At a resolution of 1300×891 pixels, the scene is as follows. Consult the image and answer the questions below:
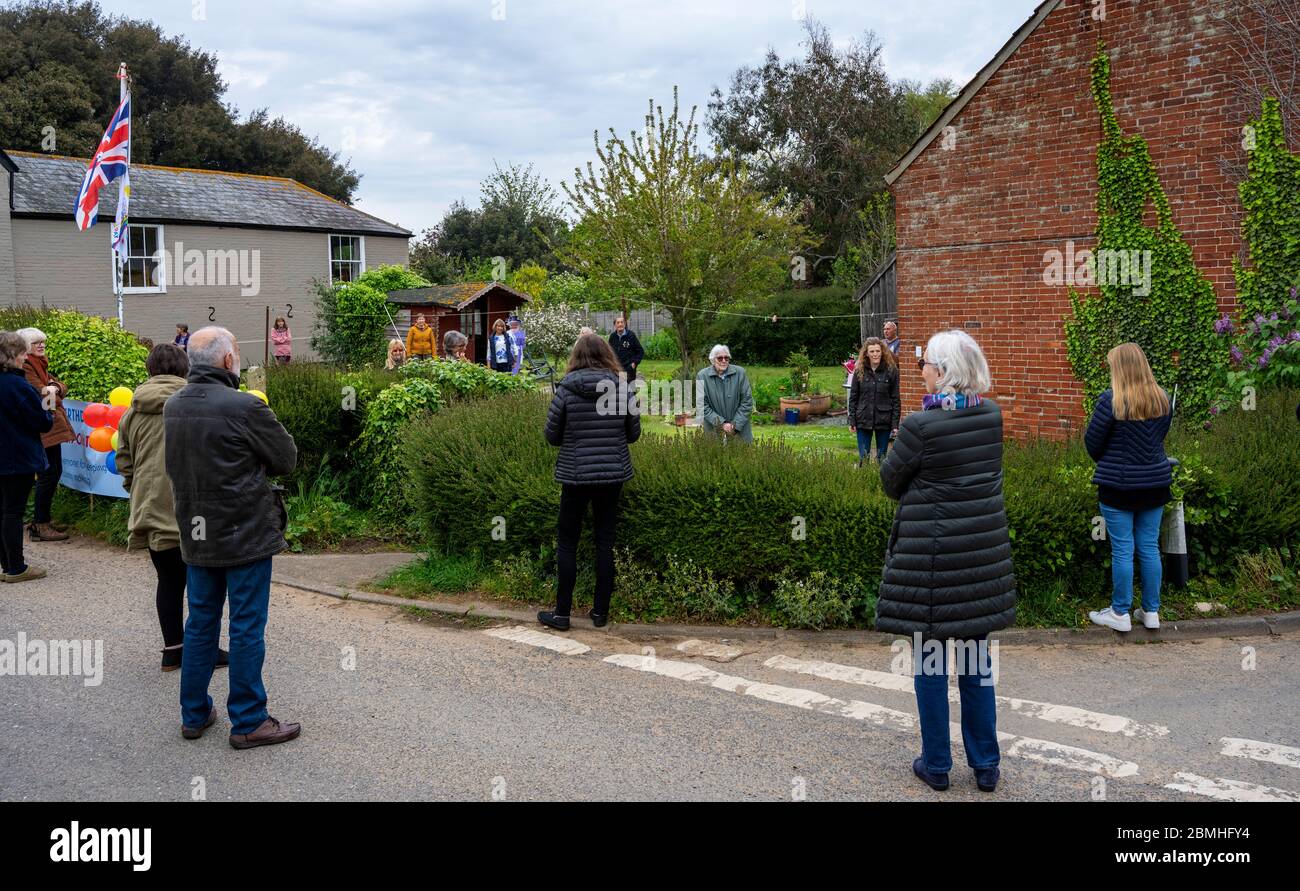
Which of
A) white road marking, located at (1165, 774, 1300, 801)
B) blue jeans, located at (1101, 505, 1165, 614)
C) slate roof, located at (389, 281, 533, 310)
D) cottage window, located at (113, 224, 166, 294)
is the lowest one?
white road marking, located at (1165, 774, 1300, 801)

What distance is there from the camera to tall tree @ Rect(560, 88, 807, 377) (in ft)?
83.6

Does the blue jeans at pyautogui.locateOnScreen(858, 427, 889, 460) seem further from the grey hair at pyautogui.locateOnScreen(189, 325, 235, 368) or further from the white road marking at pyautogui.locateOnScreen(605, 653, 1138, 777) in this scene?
the grey hair at pyautogui.locateOnScreen(189, 325, 235, 368)

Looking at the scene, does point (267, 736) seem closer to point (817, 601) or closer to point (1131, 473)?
point (817, 601)

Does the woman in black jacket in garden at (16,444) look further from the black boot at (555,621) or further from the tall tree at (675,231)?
the tall tree at (675,231)

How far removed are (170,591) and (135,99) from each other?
147 feet

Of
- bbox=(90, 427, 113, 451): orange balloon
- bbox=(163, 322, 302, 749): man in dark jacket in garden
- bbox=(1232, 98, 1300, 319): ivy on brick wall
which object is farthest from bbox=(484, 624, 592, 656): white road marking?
bbox=(1232, 98, 1300, 319): ivy on brick wall

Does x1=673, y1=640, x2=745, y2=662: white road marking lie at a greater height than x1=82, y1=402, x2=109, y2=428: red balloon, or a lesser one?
lesser

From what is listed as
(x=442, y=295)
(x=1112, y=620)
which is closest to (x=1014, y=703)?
(x=1112, y=620)

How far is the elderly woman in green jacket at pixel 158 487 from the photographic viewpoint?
6117 millimetres

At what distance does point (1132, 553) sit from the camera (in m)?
7.03

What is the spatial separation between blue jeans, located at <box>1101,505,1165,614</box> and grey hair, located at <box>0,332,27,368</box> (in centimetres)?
851

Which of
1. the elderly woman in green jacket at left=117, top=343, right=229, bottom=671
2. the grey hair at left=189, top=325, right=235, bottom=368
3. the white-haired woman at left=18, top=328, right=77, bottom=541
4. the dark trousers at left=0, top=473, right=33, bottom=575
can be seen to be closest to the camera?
the grey hair at left=189, top=325, right=235, bottom=368
